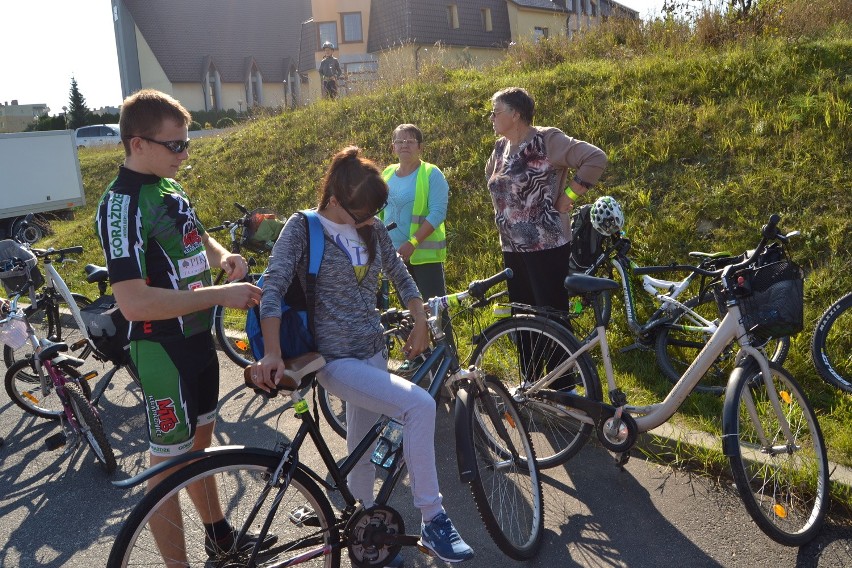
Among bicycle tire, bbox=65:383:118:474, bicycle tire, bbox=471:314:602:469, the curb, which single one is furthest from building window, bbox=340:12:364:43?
the curb

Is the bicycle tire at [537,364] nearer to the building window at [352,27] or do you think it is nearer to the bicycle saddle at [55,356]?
the bicycle saddle at [55,356]

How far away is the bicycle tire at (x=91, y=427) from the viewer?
4805 mm

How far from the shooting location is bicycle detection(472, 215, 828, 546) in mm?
3332

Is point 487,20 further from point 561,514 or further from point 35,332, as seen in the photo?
point 561,514

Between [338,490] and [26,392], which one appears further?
[26,392]

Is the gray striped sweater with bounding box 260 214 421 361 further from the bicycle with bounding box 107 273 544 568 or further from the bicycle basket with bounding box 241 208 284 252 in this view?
the bicycle basket with bounding box 241 208 284 252

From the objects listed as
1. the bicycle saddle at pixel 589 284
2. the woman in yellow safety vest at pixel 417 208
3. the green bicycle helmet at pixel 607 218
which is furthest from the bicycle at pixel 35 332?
the green bicycle helmet at pixel 607 218

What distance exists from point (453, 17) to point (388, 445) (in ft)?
127

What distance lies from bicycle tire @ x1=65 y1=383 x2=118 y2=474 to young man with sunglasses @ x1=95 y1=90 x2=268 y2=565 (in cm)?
204

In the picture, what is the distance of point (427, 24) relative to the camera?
38.1 meters

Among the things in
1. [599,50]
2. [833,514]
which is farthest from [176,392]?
[599,50]

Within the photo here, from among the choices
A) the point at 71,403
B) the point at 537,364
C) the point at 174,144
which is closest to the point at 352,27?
the point at 71,403

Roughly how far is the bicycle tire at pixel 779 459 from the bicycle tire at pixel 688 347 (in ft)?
5.05

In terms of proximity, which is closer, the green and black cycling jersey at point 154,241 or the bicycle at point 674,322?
the green and black cycling jersey at point 154,241
